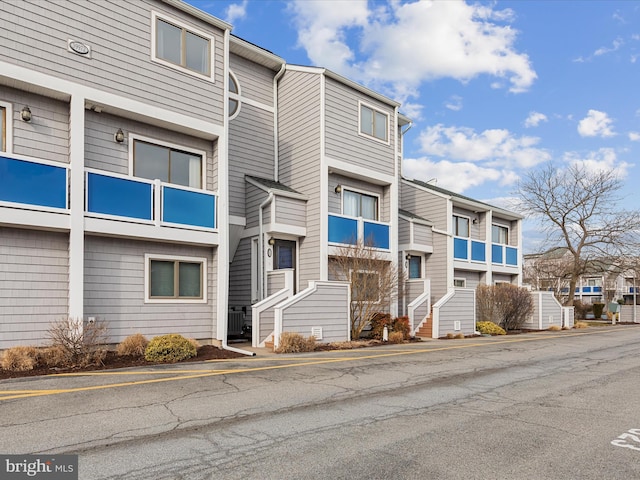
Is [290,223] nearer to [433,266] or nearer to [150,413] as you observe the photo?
[433,266]

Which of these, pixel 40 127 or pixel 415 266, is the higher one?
pixel 40 127

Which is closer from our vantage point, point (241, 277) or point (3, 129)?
point (3, 129)

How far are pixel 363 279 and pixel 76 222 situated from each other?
8.90 metres

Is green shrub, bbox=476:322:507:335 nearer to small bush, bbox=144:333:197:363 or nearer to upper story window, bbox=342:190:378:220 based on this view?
upper story window, bbox=342:190:378:220

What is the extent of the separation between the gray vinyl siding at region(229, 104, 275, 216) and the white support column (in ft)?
20.8

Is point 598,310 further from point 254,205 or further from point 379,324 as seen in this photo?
point 254,205

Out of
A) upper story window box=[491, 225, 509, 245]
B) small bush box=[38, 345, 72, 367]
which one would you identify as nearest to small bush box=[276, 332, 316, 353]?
small bush box=[38, 345, 72, 367]

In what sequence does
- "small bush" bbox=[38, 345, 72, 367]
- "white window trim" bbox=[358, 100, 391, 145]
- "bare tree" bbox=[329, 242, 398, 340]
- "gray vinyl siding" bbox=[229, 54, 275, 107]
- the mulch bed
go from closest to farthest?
the mulch bed → "small bush" bbox=[38, 345, 72, 367] → "bare tree" bbox=[329, 242, 398, 340] → "gray vinyl siding" bbox=[229, 54, 275, 107] → "white window trim" bbox=[358, 100, 391, 145]

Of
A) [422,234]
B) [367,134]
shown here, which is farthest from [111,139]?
[422,234]

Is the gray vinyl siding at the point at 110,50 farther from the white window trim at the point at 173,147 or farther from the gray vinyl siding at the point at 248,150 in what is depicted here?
the gray vinyl siding at the point at 248,150

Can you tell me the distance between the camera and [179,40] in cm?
1277

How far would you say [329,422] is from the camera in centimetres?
616

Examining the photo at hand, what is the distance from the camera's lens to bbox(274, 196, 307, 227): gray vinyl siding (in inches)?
624

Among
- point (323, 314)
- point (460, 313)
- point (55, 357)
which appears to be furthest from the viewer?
point (460, 313)
